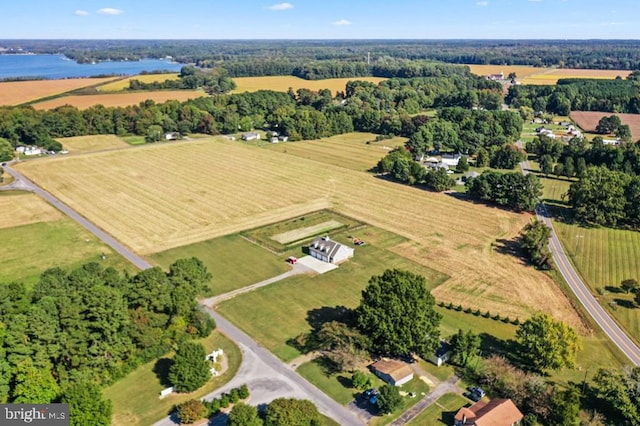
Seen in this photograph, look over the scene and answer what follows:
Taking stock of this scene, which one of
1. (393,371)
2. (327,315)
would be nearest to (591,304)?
(393,371)

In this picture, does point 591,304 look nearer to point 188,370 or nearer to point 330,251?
point 330,251

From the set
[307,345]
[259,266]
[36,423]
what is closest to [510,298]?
[307,345]

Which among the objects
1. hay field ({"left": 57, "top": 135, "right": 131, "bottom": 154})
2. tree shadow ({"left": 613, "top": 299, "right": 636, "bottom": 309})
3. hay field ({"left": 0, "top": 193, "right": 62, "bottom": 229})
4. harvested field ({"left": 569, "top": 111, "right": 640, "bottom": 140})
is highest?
harvested field ({"left": 569, "top": 111, "right": 640, "bottom": 140})

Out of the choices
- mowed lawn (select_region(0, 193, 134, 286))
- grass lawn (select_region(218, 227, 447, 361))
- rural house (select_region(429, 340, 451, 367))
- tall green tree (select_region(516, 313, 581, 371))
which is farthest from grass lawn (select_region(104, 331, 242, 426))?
tall green tree (select_region(516, 313, 581, 371))

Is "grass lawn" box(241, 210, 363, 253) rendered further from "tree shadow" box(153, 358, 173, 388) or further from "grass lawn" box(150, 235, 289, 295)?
"tree shadow" box(153, 358, 173, 388)

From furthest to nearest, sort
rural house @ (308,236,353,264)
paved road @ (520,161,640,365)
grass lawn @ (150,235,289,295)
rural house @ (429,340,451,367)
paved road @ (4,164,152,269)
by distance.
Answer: paved road @ (4,164,152,269) → rural house @ (308,236,353,264) → grass lawn @ (150,235,289,295) → paved road @ (520,161,640,365) → rural house @ (429,340,451,367)

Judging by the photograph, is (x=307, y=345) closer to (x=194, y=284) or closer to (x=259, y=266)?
(x=194, y=284)
